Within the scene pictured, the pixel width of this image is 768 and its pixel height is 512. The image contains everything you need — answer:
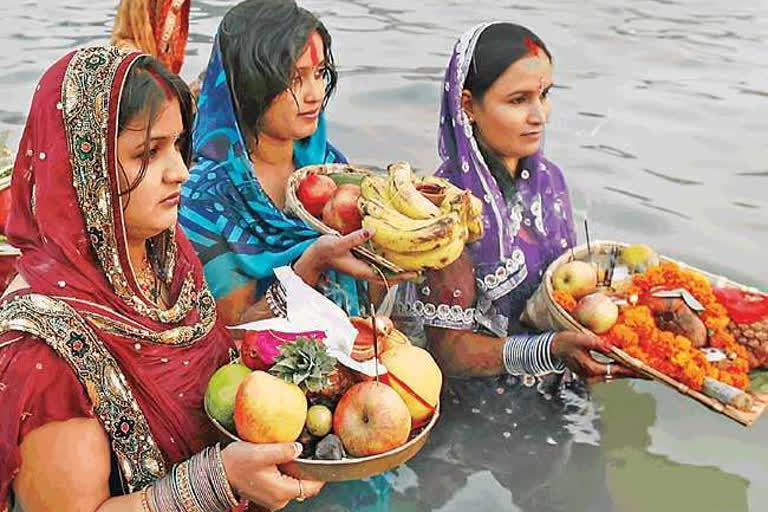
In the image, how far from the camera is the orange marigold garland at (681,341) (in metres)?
3.13

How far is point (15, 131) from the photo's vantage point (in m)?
7.60

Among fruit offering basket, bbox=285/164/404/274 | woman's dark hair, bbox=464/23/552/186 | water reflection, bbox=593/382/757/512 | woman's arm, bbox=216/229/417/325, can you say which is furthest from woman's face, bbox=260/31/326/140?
water reflection, bbox=593/382/757/512

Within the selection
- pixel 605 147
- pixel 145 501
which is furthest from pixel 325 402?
pixel 605 147

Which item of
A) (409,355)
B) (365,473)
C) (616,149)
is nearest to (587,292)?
(409,355)

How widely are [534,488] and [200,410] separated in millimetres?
1680

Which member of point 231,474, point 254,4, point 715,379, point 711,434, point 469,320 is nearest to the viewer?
point 231,474

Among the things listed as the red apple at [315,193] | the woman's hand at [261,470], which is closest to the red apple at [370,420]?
the woman's hand at [261,470]

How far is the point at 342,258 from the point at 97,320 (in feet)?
3.18

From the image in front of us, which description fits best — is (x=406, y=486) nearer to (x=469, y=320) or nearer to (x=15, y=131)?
(x=469, y=320)

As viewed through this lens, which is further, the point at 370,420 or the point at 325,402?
Result: the point at 325,402

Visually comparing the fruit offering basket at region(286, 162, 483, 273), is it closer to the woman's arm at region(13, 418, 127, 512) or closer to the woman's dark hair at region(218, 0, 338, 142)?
the woman's dark hair at region(218, 0, 338, 142)

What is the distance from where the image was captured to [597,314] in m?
3.26

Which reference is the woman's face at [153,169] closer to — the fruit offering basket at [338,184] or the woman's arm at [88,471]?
the woman's arm at [88,471]

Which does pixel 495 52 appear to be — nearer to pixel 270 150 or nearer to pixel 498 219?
pixel 498 219
